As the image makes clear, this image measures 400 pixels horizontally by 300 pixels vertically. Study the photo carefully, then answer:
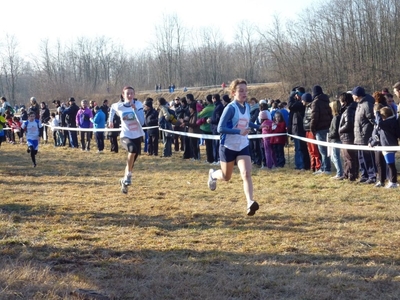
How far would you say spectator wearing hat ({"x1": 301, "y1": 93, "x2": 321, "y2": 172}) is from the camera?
13141 millimetres

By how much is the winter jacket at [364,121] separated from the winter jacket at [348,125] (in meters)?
0.22

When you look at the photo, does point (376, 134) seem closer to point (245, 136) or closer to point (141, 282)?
point (245, 136)

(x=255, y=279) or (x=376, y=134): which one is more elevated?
(x=376, y=134)

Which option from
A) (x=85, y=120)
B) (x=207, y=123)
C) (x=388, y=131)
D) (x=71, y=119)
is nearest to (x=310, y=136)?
(x=388, y=131)

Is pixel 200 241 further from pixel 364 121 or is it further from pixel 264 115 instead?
pixel 264 115

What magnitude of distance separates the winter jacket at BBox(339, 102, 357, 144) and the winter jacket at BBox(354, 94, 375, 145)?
0.72ft

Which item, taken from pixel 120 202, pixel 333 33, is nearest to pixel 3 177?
pixel 120 202

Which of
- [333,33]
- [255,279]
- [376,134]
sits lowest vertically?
[255,279]

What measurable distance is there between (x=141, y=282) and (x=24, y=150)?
19398 mm

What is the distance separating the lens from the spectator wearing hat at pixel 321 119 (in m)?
12.7

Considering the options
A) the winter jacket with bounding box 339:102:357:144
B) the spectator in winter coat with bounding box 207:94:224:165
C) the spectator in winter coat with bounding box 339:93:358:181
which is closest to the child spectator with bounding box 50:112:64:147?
the spectator in winter coat with bounding box 207:94:224:165

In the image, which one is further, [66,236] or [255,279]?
[66,236]

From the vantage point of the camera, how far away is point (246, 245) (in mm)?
6504

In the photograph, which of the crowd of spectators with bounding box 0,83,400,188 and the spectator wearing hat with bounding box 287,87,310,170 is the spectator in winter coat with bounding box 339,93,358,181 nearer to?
the crowd of spectators with bounding box 0,83,400,188
